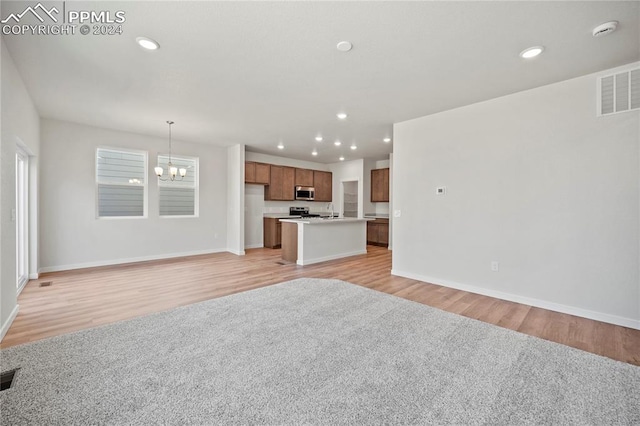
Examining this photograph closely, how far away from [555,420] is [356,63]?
316 centimetres

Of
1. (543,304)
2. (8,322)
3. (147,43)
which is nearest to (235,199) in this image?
(8,322)

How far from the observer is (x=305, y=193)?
859 centimetres

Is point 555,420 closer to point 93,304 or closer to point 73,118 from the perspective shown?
point 93,304

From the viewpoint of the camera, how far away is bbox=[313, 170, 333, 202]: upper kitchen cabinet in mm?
8992

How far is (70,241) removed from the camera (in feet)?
16.6

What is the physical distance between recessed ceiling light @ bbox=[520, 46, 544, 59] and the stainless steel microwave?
6.43m

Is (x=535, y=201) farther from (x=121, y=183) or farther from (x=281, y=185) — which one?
(x=121, y=183)

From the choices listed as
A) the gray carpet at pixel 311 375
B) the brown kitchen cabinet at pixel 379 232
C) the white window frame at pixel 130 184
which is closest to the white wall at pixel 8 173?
the gray carpet at pixel 311 375

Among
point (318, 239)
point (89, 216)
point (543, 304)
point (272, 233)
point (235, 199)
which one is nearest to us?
point (543, 304)

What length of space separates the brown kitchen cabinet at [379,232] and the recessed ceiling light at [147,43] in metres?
6.86

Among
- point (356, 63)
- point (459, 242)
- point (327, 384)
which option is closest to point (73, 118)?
point (356, 63)

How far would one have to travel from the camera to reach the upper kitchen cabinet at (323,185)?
8.99 m

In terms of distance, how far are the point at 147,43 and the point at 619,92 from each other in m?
4.70

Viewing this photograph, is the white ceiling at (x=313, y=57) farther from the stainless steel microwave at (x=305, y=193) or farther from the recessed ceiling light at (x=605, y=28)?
the stainless steel microwave at (x=305, y=193)
